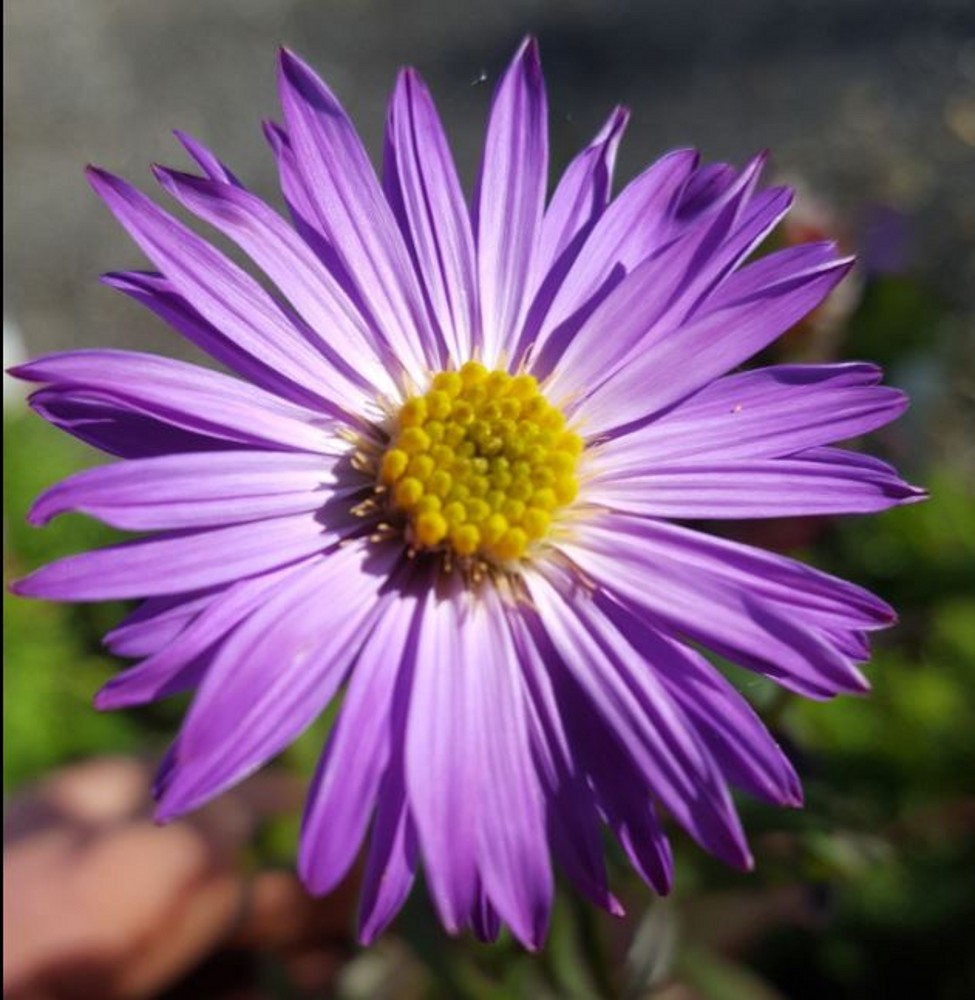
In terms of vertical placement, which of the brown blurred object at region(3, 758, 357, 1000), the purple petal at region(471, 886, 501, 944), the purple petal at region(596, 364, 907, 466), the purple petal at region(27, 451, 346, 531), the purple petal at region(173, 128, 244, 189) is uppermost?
the purple petal at region(173, 128, 244, 189)

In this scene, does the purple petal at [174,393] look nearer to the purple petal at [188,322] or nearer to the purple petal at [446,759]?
the purple petal at [188,322]

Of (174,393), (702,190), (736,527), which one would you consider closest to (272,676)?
(174,393)

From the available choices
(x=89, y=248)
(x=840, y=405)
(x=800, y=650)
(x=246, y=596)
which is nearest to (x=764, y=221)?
(x=840, y=405)

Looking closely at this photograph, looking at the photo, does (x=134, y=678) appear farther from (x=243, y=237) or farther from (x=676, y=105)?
(x=676, y=105)

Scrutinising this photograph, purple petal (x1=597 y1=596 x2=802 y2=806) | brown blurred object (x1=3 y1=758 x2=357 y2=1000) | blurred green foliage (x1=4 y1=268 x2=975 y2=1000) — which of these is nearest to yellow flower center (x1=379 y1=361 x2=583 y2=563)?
purple petal (x1=597 y1=596 x2=802 y2=806)

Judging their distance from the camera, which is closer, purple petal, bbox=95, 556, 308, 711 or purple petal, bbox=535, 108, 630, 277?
purple petal, bbox=95, 556, 308, 711

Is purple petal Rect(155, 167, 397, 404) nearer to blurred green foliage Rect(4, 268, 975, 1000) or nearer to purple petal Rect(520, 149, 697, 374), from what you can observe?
purple petal Rect(520, 149, 697, 374)
